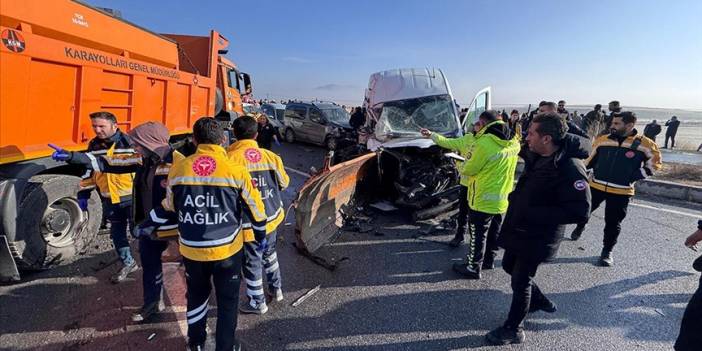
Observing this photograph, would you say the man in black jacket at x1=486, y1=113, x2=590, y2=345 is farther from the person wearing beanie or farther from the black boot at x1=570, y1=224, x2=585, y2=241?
the black boot at x1=570, y1=224, x2=585, y2=241

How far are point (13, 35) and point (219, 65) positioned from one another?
18.7 ft

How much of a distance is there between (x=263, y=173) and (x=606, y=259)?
4321 millimetres

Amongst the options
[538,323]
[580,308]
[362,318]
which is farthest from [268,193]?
[580,308]

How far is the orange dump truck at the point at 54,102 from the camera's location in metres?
3.06

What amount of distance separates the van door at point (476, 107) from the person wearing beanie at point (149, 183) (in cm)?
558

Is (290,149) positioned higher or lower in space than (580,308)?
higher

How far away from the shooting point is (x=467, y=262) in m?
3.94

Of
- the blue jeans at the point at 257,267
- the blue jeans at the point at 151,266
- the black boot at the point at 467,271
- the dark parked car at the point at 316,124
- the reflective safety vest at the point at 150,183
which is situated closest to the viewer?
the reflective safety vest at the point at 150,183

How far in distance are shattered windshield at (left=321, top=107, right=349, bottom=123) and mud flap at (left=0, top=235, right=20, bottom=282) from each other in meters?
10.4

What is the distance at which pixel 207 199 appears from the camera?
2109mm

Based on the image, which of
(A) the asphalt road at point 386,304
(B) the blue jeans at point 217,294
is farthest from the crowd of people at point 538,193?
(B) the blue jeans at point 217,294

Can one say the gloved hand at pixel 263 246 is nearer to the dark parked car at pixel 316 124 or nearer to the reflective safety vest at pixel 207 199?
the reflective safety vest at pixel 207 199

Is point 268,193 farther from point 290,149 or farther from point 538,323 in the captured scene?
point 290,149

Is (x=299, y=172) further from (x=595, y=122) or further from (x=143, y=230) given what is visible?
(x=595, y=122)
